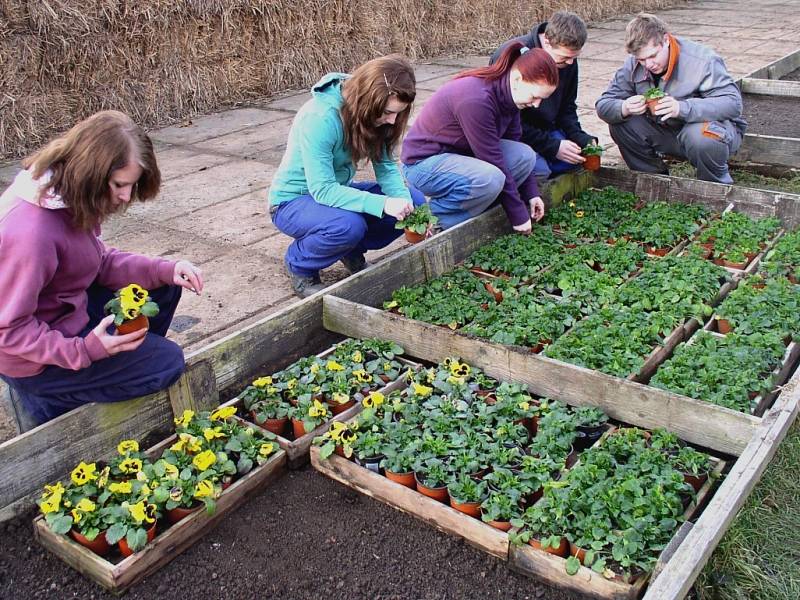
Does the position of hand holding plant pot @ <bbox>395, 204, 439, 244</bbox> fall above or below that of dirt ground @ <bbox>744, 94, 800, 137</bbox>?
above

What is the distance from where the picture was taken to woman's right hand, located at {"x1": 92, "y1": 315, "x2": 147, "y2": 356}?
280 cm

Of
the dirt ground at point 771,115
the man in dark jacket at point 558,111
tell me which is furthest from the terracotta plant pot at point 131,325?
the dirt ground at point 771,115

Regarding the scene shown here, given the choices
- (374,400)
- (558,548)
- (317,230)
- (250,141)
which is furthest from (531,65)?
(250,141)

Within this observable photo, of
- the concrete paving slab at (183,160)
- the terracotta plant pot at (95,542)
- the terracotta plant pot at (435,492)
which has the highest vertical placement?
the terracotta plant pot at (95,542)

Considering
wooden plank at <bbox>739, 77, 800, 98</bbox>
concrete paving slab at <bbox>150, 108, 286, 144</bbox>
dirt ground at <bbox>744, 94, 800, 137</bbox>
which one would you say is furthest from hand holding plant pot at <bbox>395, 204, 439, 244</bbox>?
wooden plank at <bbox>739, 77, 800, 98</bbox>

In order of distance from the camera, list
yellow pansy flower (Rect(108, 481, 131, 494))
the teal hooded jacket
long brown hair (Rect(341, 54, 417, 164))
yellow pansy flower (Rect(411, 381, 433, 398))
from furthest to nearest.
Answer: the teal hooded jacket, long brown hair (Rect(341, 54, 417, 164)), yellow pansy flower (Rect(411, 381, 433, 398)), yellow pansy flower (Rect(108, 481, 131, 494))

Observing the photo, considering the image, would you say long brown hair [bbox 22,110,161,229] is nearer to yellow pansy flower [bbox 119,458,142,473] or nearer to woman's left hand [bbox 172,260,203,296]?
woman's left hand [bbox 172,260,203,296]

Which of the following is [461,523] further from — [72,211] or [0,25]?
[0,25]

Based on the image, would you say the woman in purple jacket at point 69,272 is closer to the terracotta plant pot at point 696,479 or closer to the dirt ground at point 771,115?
the terracotta plant pot at point 696,479

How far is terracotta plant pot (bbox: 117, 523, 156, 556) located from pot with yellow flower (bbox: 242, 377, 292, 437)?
2.39ft

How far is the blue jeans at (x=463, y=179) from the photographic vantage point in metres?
4.87

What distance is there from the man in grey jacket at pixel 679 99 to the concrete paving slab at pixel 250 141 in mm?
3359

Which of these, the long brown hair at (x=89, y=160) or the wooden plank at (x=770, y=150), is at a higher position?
the long brown hair at (x=89, y=160)

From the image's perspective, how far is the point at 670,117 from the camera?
567 cm
